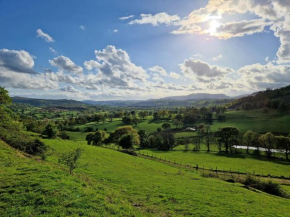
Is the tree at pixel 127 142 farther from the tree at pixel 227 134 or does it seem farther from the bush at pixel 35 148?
the tree at pixel 227 134

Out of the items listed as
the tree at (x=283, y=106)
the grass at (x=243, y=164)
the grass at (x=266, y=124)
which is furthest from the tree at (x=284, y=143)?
the tree at (x=283, y=106)

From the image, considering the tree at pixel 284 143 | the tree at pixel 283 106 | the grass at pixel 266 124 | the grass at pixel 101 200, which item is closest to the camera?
the grass at pixel 101 200

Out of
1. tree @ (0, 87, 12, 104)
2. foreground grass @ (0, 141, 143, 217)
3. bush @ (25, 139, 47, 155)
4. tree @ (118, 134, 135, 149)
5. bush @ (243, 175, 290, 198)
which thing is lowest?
tree @ (118, 134, 135, 149)

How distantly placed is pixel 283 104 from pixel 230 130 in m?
116

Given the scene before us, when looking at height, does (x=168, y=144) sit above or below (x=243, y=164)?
below

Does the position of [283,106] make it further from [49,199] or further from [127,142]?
[49,199]

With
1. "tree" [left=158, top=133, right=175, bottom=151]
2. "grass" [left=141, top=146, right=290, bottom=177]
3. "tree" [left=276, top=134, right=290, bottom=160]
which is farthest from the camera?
"tree" [left=158, top=133, right=175, bottom=151]

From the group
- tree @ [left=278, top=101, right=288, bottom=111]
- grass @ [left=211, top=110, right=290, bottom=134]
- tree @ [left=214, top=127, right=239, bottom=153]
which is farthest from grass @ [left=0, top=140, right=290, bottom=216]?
tree @ [left=278, top=101, right=288, bottom=111]

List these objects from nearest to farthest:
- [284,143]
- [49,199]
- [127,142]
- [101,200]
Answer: [49,199] → [101,200] → [284,143] → [127,142]

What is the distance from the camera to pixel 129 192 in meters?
19.6

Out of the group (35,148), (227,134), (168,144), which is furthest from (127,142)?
(227,134)

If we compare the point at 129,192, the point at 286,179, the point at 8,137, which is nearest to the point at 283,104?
the point at 286,179

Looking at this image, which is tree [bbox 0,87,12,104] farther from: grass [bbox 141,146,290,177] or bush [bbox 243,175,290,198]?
grass [bbox 141,146,290,177]

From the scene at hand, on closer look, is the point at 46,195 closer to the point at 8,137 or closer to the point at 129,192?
the point at 129,192
